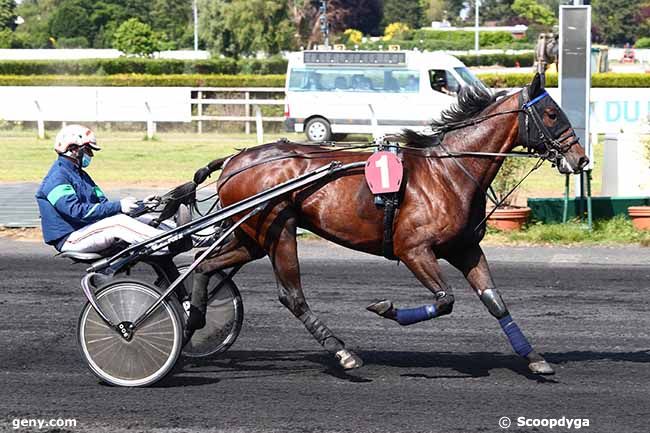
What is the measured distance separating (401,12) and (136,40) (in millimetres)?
50589

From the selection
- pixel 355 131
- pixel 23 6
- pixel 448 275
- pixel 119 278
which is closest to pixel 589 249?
pixel 448 275

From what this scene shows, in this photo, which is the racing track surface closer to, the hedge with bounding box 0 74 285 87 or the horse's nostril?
the horse's nostril

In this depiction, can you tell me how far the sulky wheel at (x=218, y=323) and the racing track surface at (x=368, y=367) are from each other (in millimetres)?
128

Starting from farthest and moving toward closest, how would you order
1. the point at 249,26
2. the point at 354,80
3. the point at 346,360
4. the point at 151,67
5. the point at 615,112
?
the point at 249,26 → the point at 151,67 → the point at 354,80 → the point at 615,112 → the point at 346,360

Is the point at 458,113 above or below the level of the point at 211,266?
above

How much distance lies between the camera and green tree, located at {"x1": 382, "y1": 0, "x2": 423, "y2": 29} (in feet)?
345

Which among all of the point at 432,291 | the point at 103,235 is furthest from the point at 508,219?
the point at 103,235

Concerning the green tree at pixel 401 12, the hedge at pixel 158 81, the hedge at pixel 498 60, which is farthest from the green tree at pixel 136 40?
the green tree at pixel 401 12

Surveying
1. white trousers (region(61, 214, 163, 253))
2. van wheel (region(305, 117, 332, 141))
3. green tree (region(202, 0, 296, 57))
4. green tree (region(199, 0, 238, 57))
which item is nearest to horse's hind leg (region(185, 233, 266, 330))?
white trousers (region(61, 214, 163, 253))

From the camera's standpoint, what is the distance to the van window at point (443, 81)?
26969 mm

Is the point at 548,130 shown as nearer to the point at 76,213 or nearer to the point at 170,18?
the point at 76,213

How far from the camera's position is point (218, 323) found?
746 centimetres

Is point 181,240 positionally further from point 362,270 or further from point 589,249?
point 589,249

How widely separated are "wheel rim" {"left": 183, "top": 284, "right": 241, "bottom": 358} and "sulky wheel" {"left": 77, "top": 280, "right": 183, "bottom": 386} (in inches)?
30.0
